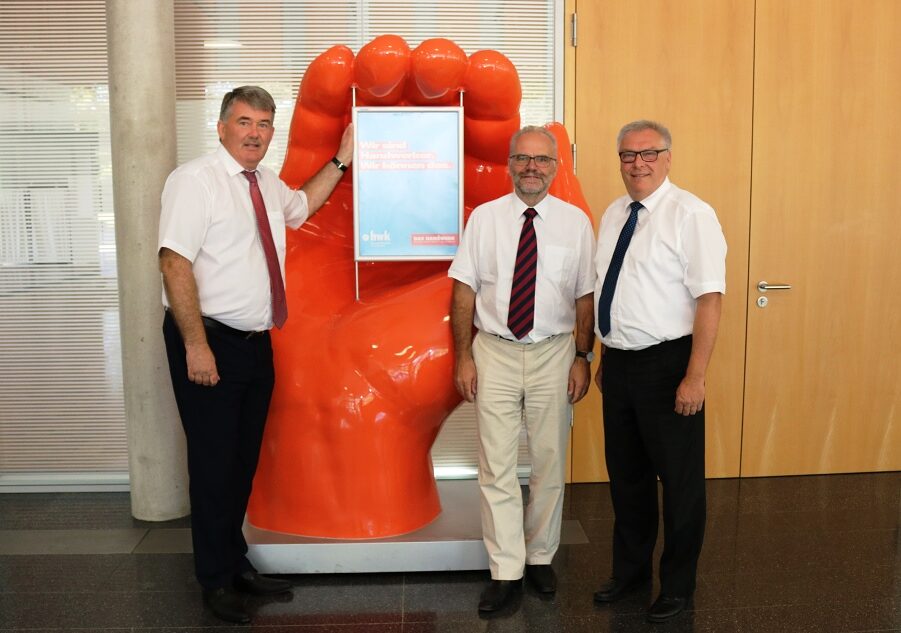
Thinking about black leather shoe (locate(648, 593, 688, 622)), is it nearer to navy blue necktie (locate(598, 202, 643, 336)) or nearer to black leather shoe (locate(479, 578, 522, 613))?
black leather shoe (locate(479, 578, 522, 613))

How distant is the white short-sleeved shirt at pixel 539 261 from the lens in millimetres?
2400

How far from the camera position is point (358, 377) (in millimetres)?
2611

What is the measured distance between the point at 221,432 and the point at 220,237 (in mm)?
580

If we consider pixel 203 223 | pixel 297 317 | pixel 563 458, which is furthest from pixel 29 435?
pixel 563 458

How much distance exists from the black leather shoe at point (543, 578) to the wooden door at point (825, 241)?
1726 mm

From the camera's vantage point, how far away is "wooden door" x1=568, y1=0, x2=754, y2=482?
362 centimetres

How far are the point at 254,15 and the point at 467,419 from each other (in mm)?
2114

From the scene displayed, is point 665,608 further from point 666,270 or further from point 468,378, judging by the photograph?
point 666,270

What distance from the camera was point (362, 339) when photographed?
8.57ft

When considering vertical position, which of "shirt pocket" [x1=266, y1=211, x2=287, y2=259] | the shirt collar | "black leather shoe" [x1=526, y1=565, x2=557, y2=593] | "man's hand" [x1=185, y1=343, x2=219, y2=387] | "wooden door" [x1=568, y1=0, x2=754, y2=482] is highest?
"wooden door" [x1=568, y1=0, x2=754, y2=482]

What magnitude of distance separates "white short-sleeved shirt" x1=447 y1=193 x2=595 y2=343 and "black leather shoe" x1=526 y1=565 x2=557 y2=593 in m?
0.77

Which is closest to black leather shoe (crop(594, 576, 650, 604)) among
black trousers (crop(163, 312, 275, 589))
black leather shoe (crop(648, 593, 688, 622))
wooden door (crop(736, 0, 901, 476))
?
black leather shoe (crop(648, 593, 688, 622))

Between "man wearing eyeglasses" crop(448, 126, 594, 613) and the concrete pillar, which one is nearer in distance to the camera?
"man wearing eyeglasses" crop(448, 126, 594, 613)

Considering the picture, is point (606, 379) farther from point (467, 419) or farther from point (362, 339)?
point (467, 419)
